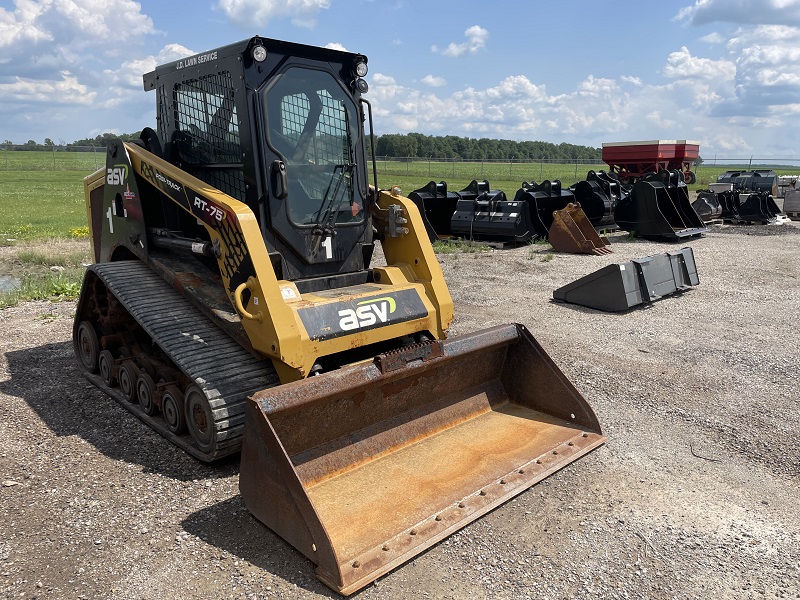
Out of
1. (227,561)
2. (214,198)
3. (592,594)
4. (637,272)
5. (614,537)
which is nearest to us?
(592,594)

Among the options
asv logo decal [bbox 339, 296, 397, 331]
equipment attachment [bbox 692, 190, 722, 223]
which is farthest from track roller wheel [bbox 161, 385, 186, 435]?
equipment attachment [bbox 692, 190, 722, 223]

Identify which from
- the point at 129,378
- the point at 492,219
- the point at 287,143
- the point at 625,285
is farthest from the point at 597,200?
→ the point at 129,378

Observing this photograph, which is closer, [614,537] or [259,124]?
[614,537]

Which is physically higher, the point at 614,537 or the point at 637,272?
the point at 637,272

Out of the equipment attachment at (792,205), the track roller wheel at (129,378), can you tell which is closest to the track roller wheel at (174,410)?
the track roller wheel at (129,378)

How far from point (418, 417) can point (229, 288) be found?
158 cm

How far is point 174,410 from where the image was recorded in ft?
15.3

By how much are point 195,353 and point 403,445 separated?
1.51 meters

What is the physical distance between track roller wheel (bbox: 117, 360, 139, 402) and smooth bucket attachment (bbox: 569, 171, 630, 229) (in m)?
13.6

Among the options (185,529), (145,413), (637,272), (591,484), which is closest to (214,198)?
(145,413)

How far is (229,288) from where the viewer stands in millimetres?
4641

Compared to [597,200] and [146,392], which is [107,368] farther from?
[597,200]

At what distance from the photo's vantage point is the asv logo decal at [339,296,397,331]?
179 inches

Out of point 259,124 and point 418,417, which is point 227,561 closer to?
point 418,417
